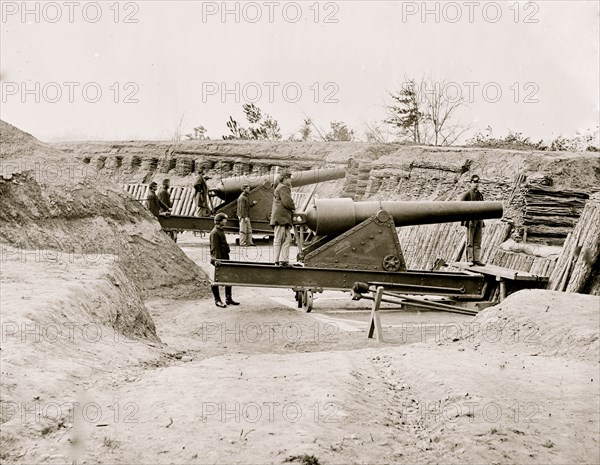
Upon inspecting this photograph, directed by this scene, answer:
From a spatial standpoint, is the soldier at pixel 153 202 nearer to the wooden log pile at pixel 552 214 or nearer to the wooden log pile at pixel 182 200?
the wooden log pile at pixel 182 200

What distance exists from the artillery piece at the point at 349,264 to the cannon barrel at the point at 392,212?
0.01m

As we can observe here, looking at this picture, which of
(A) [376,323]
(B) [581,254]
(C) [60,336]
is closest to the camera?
(C) [60,336]

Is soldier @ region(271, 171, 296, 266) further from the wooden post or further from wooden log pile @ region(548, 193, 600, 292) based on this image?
wooden log pile @ region(548, 193, 600, 292)

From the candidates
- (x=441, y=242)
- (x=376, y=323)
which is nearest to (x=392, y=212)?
(x=376, y=323)

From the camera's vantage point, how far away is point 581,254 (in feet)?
30.2

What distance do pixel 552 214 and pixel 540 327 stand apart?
7716mm

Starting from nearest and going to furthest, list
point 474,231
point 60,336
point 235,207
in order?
1. point 60,336
2. point 474,231
3. point 235,207

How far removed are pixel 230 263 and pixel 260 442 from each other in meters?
6.35

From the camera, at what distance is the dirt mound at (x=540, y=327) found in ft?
20.5

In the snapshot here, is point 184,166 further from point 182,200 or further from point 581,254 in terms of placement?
point 581,254

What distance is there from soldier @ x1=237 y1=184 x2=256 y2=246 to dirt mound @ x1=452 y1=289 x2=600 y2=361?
11402 millimetres

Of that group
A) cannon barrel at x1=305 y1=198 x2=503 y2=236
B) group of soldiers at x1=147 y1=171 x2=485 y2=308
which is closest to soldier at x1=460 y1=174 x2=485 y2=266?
group of soldiers at x1=147 y1=171 x2=485 y2=308

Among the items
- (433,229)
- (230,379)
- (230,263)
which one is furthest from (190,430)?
(433,229)

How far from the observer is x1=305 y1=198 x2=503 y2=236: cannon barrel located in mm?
11016
